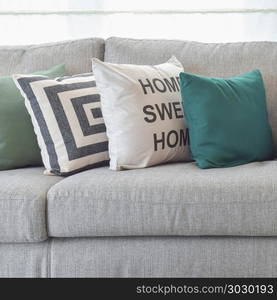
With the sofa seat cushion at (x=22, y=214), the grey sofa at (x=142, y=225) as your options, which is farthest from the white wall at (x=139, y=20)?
the sofa seat cushion at (x=22, y=214)

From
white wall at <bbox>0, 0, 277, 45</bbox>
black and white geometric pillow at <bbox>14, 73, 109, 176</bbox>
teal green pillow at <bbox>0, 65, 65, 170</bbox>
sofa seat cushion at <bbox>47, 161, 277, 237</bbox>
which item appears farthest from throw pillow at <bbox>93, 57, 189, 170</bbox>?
white wall at <bbox>0, 0, 277, 45</bbox>

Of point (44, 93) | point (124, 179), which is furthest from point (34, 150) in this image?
point (124, 179)

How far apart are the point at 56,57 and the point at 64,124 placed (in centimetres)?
48

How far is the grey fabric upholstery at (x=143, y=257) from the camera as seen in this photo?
180 cm

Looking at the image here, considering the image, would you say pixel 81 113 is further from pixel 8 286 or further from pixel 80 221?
pixel 8 286

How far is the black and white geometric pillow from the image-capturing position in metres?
2.05

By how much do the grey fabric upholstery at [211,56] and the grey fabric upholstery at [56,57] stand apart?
0.07 m

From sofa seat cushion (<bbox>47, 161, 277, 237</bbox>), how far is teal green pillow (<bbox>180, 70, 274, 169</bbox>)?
0.63ft

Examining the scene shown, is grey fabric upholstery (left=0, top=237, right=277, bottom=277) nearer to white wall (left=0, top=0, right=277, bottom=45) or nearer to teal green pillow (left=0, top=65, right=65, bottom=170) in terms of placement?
teal green pillow (left=0, top=65, right=65, bottom=170)

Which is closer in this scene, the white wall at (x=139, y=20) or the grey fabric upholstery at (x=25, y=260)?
the grey fabric upholstery at (x=25, y=260)

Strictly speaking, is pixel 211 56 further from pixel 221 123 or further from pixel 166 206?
pixel 166 206

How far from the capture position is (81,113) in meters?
2.10

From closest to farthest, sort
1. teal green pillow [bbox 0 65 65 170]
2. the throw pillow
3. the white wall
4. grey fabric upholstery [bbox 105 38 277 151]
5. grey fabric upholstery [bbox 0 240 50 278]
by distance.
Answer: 1. grey fabric upholstery [bbox 0 240 50 278]
2. the throw pillow
3. teal green pillow [bbox 0 65 65 170]
4. grey fabric upholstery [bbox 105 38 277 151]
5. the white wall

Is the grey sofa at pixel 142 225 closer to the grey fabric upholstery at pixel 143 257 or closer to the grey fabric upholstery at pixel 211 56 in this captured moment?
the grey fabric upholstery at pixel 143 257
